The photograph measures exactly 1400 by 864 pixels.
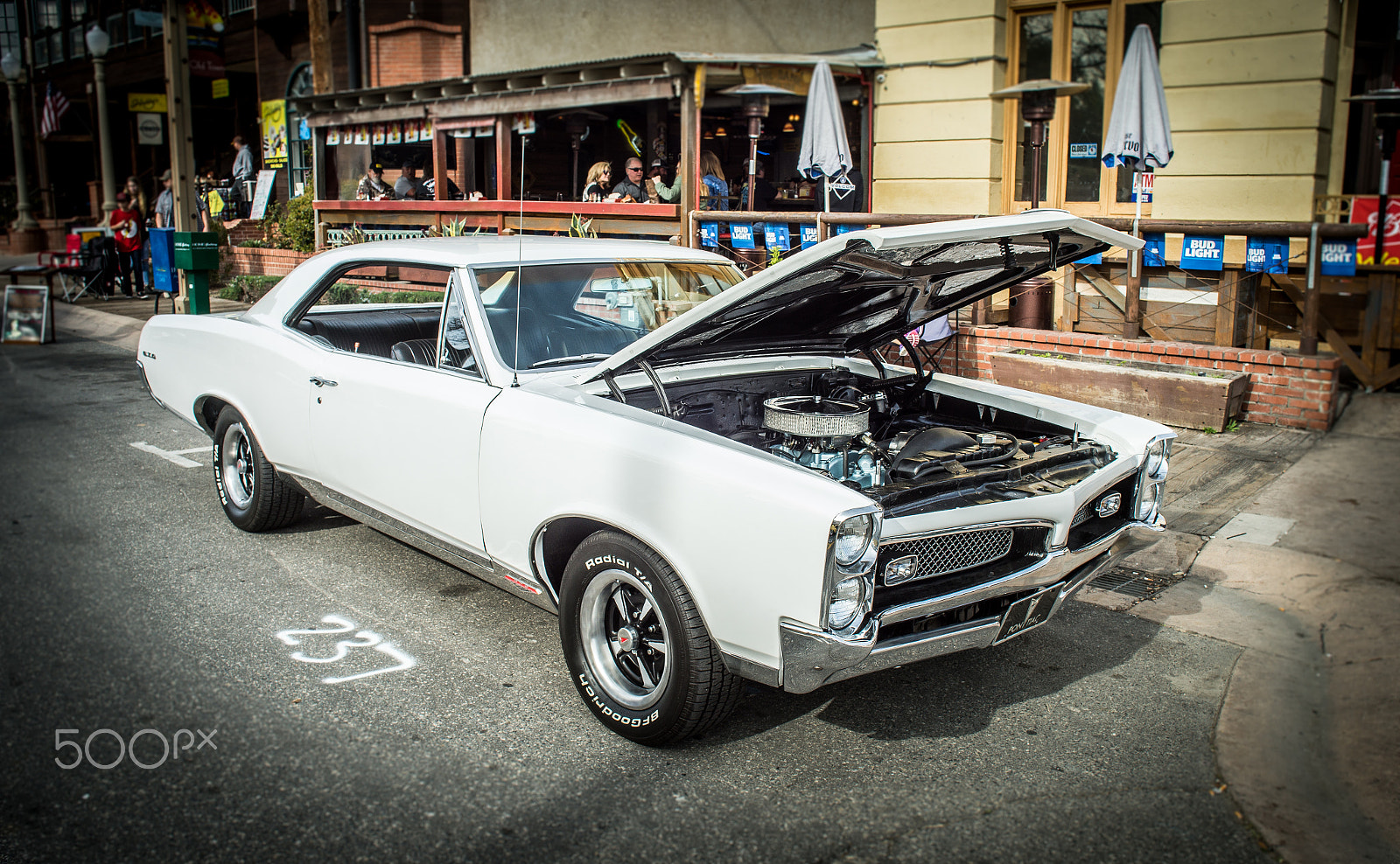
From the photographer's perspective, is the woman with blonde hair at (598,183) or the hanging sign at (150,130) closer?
the woman with blonde hair at (598,183)

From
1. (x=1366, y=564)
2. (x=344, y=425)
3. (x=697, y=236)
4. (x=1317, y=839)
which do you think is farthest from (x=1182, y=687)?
(x=697, y=236)

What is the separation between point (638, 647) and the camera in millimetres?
3395

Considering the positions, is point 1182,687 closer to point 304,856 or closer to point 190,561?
point 304,856

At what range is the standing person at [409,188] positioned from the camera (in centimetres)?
1717

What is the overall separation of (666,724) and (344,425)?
6.84ft

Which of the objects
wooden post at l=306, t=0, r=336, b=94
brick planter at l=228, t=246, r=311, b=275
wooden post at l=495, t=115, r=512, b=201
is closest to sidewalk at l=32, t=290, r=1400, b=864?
wooden post at l=495, t=115, r=512, b=201

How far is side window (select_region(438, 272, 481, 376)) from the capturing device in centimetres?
416

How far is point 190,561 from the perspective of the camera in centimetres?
505

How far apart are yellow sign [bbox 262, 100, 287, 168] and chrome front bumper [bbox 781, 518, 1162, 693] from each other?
22.4m

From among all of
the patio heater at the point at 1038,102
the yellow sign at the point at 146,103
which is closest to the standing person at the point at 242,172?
the yellow sign at the point at 146,103

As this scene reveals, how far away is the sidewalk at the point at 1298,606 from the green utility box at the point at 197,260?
1036 cm

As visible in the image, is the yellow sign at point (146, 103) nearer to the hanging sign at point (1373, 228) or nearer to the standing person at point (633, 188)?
the standing person at point (633, 188)

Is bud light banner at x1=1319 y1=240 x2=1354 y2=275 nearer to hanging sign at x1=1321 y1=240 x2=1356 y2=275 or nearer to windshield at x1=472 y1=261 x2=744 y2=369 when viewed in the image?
hanging sign at x1=1321 y1=240 x2=1356 y2=275

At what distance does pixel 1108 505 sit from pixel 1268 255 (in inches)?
205
